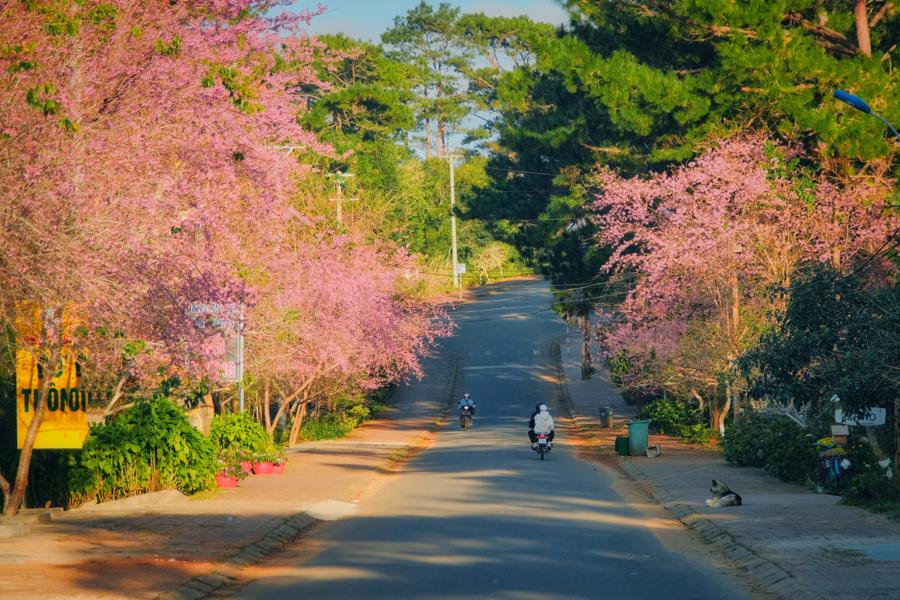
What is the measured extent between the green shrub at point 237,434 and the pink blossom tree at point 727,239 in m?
11.5

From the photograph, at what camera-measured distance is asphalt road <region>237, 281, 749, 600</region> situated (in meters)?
13.4

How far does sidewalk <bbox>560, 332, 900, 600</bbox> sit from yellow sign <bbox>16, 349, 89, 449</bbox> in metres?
10.0

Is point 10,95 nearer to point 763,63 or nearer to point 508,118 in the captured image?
point 763,63

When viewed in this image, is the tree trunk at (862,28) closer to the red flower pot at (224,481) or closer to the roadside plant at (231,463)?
the roadside plant at (231,463)

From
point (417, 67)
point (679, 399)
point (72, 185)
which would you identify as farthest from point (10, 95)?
point (417, 67)

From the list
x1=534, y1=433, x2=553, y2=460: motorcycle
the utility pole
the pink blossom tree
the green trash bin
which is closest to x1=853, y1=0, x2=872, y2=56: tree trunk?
the pink blossom tree

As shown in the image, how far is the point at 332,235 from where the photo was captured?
43000mm

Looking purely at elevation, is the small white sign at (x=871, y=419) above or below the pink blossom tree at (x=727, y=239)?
below

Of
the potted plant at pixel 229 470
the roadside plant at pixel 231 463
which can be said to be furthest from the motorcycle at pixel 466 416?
the potted plant at pixel 229 470

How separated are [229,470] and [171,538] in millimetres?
9132

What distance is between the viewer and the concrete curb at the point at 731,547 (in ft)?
43.8

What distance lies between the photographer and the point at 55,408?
67.5ft

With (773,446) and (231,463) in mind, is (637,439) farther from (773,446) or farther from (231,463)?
(231,463)

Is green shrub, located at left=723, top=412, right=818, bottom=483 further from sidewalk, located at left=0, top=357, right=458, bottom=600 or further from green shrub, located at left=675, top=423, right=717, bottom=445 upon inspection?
sidewalk, located at left=0, top=357, right=458, bottom=600
